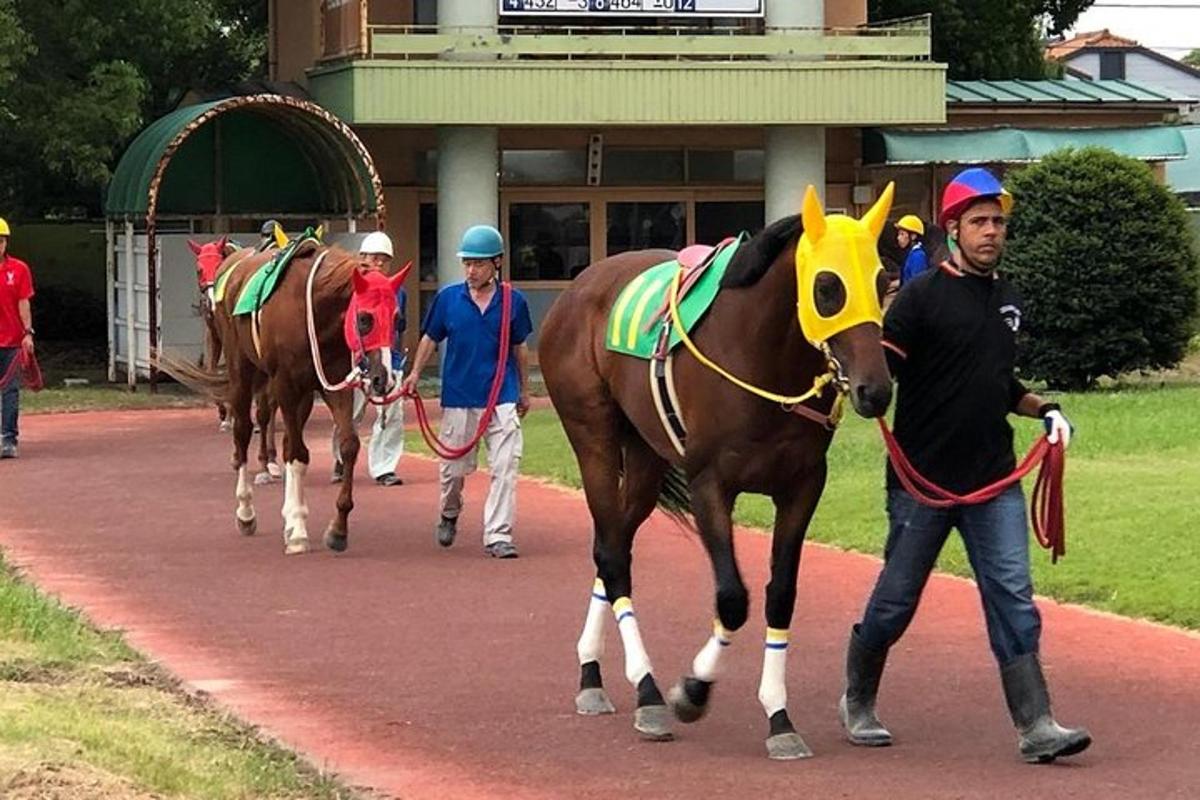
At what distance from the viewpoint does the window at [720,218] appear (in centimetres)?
3344

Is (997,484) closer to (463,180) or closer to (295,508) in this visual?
(295,508)

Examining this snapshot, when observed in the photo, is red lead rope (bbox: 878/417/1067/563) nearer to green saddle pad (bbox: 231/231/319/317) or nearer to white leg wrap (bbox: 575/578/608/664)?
white leg wrap (bbox: 575/578/608/664)

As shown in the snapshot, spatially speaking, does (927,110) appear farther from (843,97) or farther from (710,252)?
(710,252)

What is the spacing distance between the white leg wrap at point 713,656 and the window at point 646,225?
24.6m

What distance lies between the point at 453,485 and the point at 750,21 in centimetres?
1881

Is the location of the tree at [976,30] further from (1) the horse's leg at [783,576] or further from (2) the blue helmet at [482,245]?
(1) the horse's leg at [783,576]

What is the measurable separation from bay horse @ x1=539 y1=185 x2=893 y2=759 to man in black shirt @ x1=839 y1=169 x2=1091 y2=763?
0.27 meters

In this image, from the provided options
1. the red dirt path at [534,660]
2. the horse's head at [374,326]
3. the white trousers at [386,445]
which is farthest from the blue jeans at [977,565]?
the white trousers at [386,445]

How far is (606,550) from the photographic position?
9.22 m

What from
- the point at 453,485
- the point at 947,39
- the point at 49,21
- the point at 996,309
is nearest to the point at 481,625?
the point at 453,485

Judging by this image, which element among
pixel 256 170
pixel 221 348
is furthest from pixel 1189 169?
pixel 221 348

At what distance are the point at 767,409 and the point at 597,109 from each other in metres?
22.4

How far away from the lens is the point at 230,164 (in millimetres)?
31328

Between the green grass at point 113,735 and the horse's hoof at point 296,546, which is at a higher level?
the green grass at point 113,735
